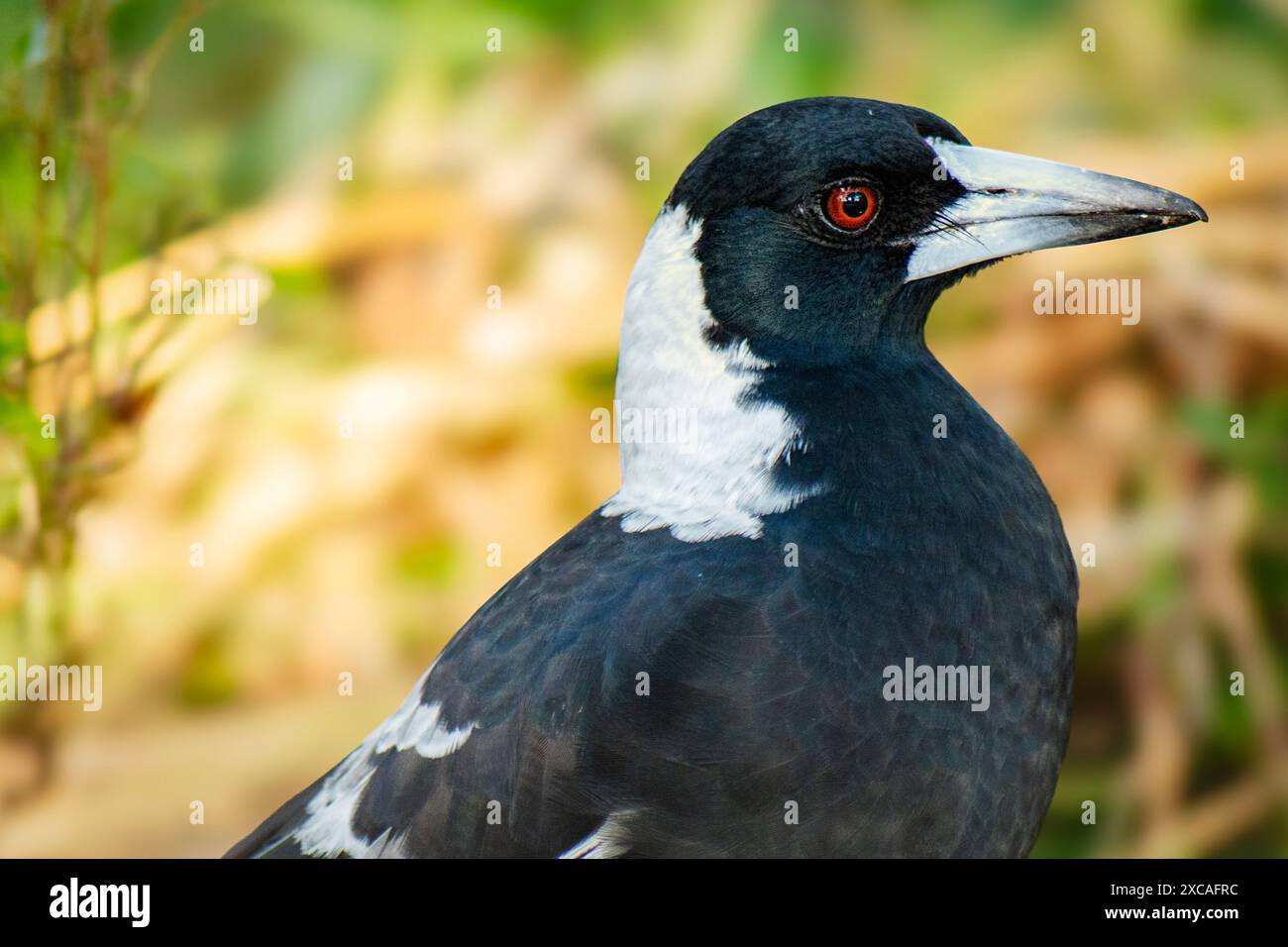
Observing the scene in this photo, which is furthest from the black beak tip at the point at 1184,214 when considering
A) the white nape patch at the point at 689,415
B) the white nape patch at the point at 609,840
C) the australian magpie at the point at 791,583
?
the white nape patch at the point at 609,840

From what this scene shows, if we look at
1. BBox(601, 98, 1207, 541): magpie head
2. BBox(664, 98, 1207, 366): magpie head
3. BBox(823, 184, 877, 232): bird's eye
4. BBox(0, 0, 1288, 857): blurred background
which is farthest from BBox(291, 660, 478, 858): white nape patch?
BBox(0, 0, 1288, 857): blurred background

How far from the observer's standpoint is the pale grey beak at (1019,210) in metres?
1.32

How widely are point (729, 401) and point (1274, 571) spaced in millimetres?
1618

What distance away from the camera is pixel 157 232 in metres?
1.72

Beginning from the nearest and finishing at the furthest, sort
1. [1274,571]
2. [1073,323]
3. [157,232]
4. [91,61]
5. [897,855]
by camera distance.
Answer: [897,855], [91,61], [157,232], [1274,571], [1073,323]

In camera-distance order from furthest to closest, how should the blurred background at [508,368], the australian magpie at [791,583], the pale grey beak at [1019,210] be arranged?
1. the blurred background at [508,368]
2. the pale grey beak at [1019,210]
3. the australian magpie at [791,583]

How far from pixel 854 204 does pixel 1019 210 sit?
15 cm

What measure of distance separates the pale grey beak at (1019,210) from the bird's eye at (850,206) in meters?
0.06

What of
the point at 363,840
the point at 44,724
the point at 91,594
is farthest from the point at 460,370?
the point at 363,840

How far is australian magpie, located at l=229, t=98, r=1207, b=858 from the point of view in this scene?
121 centimetres

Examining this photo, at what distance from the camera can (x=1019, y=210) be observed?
1365mm

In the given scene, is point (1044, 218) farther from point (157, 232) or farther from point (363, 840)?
point (157, 232)

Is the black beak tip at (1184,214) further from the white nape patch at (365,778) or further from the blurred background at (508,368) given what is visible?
the blurred background at (508,368)

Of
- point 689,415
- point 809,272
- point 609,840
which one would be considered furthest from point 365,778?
point 809,272
